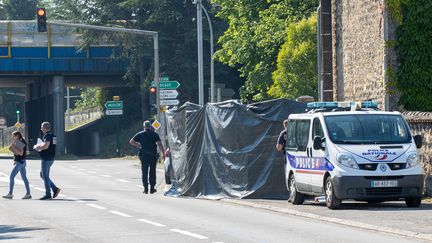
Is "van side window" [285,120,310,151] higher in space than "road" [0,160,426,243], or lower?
higher

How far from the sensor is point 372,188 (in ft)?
67.5

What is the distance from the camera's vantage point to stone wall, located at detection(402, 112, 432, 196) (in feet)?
75.2

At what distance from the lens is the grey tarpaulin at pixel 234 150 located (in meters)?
24.6

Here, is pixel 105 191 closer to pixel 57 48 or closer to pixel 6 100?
pixel 57 48

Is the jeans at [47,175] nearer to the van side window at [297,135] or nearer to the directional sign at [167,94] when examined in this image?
the van side window at [297,135]

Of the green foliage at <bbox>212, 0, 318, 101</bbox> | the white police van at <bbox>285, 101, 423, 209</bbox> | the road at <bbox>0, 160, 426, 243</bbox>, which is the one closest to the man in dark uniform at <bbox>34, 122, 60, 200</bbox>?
the road at <bbox>0, 160, 426, 243</bbox>

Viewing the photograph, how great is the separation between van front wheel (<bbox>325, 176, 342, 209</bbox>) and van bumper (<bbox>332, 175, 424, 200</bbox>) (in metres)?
0.20

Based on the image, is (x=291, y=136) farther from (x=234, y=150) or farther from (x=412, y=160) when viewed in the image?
(x=412, y=160)

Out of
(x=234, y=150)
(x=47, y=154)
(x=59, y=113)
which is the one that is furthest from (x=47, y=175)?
(x=59, y=113)

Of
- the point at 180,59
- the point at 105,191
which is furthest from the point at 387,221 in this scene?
the point at 180,59

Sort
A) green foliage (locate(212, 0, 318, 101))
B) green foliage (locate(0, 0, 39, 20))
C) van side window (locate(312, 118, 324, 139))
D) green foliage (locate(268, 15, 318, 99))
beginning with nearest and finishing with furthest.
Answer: van side window (locate(312, 118, 324, 139))
green foliage (locate(268, 15, 318, 99))
green foliage (locate(212, 0, 318, 101))
green foliage (locate(0, 0, 39, 20))

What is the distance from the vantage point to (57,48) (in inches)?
2901

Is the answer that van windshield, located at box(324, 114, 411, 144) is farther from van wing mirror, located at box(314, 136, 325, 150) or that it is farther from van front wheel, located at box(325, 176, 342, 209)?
van front wheel, located at box(325, 176, 342, 209)

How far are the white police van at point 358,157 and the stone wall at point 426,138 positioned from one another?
1214 mm
